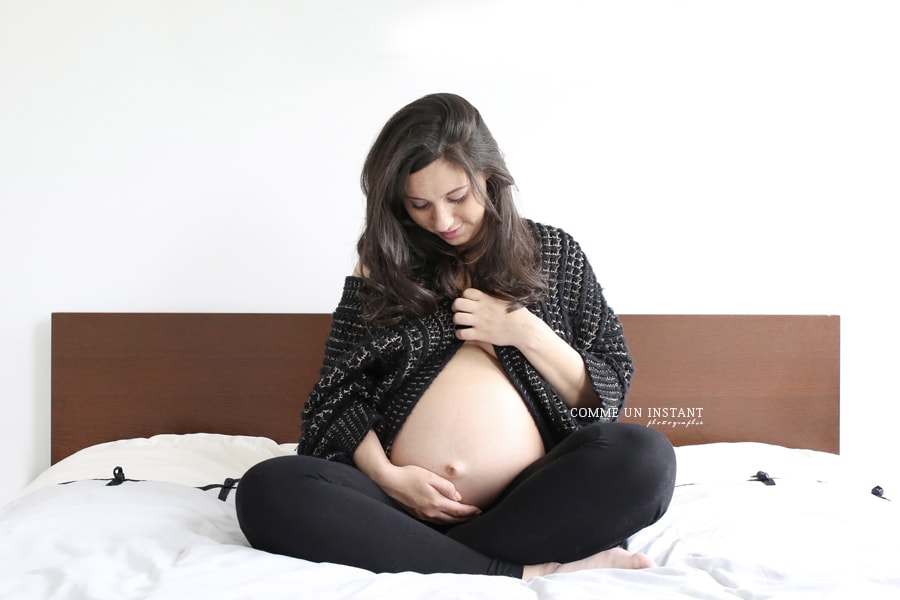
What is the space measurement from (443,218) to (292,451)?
0.69m

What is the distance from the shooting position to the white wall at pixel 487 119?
5.58ft

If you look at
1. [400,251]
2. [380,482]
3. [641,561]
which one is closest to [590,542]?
[641,561]

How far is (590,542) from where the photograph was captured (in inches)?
37.6

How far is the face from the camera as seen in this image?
43.8 inches

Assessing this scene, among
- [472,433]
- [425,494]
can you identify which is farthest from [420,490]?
[472,433]

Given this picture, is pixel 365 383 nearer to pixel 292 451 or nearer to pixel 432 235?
pixel 432 235

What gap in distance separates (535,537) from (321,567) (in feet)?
0.87

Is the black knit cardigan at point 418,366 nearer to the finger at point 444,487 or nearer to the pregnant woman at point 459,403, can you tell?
the pregnant woman at point 459,403

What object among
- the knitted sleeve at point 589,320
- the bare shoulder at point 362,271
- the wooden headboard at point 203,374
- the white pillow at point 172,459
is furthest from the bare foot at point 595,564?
the wooden headboard at point 203,374

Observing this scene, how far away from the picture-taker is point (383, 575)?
0.84 meters

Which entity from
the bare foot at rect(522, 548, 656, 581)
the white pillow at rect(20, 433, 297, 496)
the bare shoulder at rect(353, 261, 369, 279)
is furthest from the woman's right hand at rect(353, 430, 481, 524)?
the white pillow at rect(20, 433, 297, 496)

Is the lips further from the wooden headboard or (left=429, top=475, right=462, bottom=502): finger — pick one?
the wooden headboard

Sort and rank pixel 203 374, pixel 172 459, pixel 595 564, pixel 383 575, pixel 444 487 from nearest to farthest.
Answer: pixel 383 575
pixel 595 564
pixel 444 487
pixel 172 459
pixel 203 374

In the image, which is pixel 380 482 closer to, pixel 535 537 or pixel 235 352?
pixel 535 537
